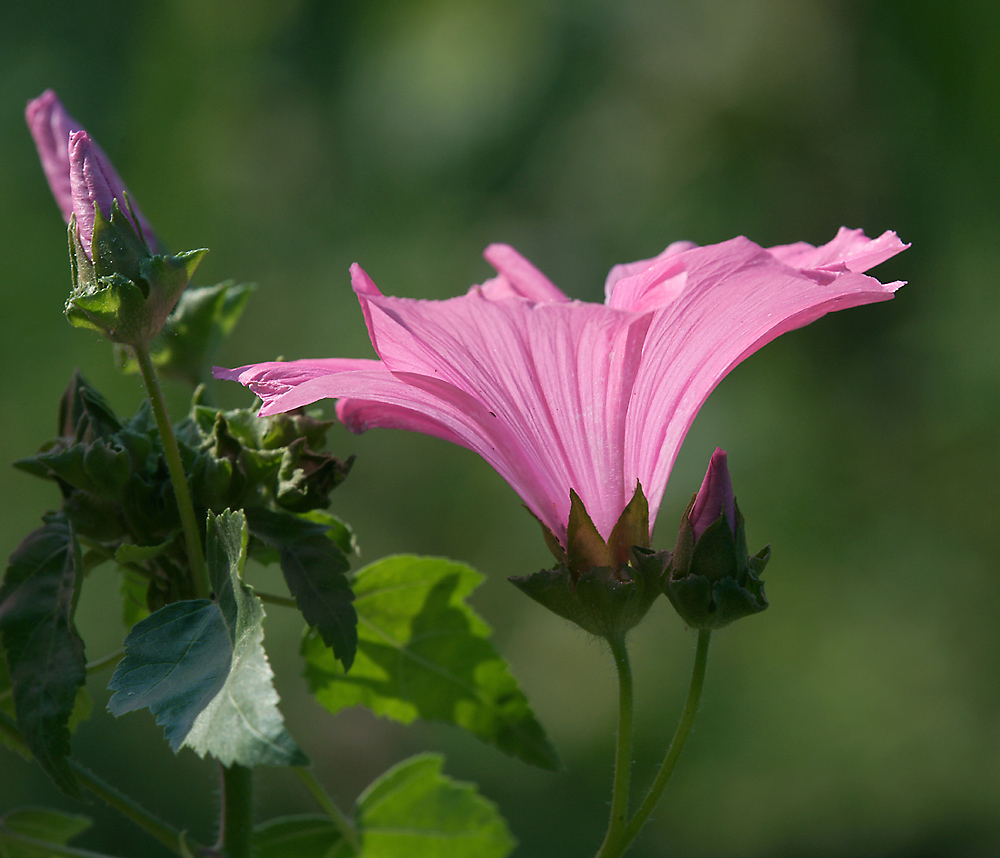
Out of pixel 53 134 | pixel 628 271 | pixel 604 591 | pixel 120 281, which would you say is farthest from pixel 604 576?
pixel 53 134

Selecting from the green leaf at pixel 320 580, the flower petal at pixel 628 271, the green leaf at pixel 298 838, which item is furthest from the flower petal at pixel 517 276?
the green leaf at pixel 298 838

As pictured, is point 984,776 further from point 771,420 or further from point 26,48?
point 26,48

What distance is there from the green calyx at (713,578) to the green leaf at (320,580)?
222 millimetres

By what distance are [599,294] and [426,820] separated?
425 cm

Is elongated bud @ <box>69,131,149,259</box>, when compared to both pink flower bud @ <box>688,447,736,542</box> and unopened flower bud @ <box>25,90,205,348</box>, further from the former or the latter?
pink flower bud @ <box>688,447,736,542</box>

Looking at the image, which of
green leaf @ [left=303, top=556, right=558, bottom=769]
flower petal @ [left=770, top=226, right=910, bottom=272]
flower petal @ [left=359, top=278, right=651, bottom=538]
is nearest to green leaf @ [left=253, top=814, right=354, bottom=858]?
green leaf @ [left=303, top=556, right=558, bottom=769]

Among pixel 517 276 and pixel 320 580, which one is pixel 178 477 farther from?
pixel 517 276

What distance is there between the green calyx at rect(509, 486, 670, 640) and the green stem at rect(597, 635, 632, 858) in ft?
0.09

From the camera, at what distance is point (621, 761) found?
672 millimetres

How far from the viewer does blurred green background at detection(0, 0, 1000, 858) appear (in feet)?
14.4

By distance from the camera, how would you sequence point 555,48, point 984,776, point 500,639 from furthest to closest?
point 500,639, point 555,48, point 984,776

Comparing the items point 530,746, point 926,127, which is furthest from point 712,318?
point 926,127

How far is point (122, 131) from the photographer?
491 cm

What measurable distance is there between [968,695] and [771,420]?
1460 mm
